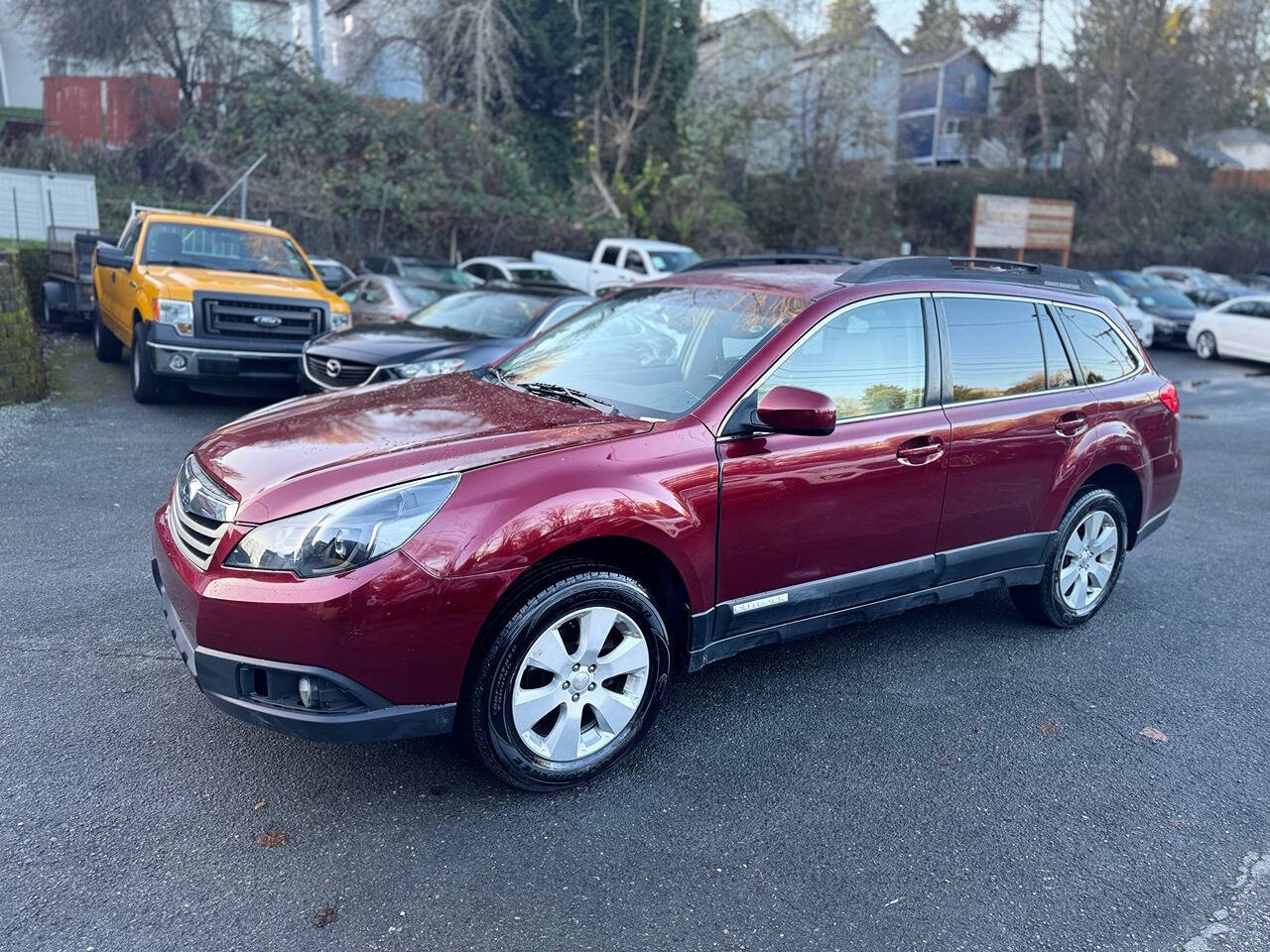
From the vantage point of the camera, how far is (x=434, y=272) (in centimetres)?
1767

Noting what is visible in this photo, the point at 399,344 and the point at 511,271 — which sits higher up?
the point at 511,271

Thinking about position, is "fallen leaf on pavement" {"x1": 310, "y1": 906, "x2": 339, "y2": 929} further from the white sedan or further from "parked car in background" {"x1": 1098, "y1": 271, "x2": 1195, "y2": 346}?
"parked car in background" {"x1": 1098, "y1": 271, "x2": 1195, "y2": 346}

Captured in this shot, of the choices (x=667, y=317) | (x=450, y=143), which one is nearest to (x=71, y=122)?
(x=450, y=143)

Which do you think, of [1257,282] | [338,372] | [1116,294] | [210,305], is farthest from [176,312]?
[1257,282]

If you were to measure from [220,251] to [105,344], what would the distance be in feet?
7.92

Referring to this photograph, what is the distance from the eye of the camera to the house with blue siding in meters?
48.7

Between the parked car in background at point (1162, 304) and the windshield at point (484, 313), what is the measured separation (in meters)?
16.8

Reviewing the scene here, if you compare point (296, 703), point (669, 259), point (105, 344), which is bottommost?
point (296, 703)

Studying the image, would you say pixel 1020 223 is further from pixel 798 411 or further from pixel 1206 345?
pixel 798 411

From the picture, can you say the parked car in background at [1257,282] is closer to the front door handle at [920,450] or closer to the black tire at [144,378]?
the black tire at [144,378]

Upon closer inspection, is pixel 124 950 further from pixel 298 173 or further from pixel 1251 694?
pixel 298 173

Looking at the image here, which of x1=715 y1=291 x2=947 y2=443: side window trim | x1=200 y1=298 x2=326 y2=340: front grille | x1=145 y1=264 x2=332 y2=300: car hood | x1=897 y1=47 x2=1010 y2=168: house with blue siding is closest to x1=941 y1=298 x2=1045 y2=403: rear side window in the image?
x1=715 y1=291 x2=947 y2=443: side window trim

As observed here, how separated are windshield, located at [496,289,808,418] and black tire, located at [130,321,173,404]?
6.09 metres

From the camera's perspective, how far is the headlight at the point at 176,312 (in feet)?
30.2
